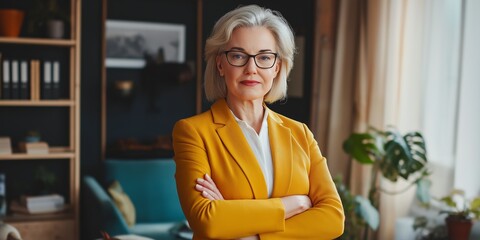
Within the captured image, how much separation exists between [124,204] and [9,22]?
1492 millimetres

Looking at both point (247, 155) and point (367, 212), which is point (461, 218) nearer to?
point (367, 212)

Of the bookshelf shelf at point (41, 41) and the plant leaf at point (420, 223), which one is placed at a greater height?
the bookshelf shelf at point (41, 41)

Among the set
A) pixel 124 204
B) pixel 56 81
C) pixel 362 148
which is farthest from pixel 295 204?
pixel 56 81

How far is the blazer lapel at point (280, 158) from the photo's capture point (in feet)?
4.83

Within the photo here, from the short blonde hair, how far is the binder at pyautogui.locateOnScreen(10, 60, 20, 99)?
311 cm

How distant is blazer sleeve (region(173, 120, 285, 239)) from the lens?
1.42 meters

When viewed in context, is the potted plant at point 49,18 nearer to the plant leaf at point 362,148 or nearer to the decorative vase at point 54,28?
the decorative vase at point 54,28

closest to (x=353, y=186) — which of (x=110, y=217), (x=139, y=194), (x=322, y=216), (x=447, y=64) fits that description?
(x=447, y=64)

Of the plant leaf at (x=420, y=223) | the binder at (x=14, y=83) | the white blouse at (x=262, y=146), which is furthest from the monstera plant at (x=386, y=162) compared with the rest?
the white blouse at (x=262, y=146)

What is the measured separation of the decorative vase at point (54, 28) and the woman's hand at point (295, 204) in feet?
10.9

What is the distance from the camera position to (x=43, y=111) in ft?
15.5

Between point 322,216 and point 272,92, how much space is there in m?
0.33

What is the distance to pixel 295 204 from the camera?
148cm

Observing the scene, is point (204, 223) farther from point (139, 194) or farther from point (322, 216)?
point (139, 194)
